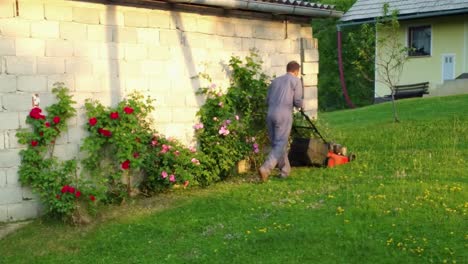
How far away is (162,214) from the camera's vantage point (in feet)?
23.3

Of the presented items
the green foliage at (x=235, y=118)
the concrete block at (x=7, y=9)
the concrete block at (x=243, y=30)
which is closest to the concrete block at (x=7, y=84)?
the concrete block at (x=7, y=9)

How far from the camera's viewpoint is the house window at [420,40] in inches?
950

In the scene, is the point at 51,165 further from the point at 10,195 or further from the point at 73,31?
the point at 73,31

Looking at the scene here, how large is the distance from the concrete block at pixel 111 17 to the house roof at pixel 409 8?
1586cm

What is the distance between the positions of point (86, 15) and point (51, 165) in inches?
77.0

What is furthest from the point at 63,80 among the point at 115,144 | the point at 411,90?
the point at 411,90

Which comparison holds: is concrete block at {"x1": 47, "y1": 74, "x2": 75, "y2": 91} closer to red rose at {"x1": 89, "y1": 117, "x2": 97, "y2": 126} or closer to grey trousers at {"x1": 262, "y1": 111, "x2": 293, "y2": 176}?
red rose at {"x1": 89, "y1": 117, "x2": 97, "y2": 126}

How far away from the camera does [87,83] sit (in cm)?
773

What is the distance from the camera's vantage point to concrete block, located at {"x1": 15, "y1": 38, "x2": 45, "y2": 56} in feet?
23.3

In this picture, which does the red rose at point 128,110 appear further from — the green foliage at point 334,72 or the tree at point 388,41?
the green foliage at point 334,72

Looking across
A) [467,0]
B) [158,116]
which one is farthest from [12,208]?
[467,0]

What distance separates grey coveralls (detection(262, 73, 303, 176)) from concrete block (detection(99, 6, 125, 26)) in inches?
92.5

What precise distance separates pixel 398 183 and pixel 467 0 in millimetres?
15963

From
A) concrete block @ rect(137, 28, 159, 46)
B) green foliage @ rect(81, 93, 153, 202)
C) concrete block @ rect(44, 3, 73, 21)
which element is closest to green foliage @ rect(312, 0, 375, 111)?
concrete block @ rect(137, 28, 159, 46)
